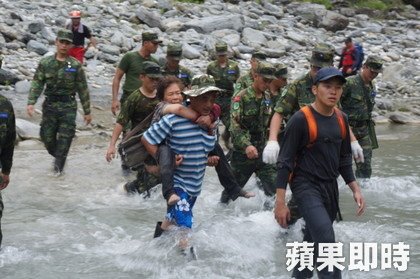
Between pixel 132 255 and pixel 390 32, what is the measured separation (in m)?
24.9

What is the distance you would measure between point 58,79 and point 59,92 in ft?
0.60

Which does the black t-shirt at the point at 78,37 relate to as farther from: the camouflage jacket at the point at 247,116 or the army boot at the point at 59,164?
the camouflage jacket at the point at 247,116

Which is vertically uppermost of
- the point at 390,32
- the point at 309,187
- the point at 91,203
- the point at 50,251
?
the point at 309,187

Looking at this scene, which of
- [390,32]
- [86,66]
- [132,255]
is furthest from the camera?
[390,32]

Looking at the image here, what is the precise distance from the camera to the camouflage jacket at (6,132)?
20.6 ft

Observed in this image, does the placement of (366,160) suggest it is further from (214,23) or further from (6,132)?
(214,23)

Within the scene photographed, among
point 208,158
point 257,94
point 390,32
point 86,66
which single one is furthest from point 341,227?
point 390,32

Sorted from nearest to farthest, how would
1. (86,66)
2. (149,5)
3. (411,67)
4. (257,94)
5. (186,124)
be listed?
(186,124)
(257,94)
(86,66)
(411,67)
(149,5)

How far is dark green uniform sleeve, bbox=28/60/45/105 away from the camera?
385 inches

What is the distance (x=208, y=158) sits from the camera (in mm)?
6578

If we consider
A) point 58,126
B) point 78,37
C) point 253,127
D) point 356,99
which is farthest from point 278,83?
point 78,37

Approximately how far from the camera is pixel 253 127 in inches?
328

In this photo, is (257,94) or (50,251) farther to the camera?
(257,94)

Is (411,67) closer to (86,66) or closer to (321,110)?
(86,66)
